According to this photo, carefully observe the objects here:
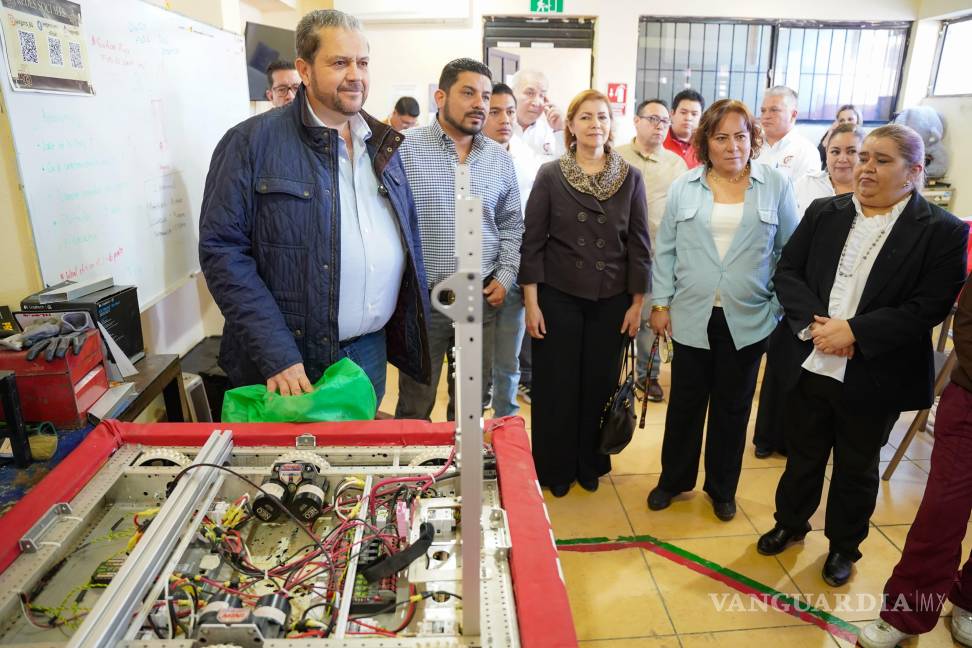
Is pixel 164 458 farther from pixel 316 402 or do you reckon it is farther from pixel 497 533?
pixel 497 533

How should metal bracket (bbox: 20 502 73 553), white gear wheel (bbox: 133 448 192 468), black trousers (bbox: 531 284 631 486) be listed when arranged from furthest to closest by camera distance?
black trousers (bbox: 531 284 631 486)
white gear wheel (bbox: 133 448 192 468)
metal bracket (bbox: 20 502 73 553)

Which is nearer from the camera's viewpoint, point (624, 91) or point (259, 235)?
point (259, 235)

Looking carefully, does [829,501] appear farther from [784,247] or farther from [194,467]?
[194,467]

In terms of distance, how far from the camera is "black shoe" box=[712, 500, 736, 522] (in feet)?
7.72

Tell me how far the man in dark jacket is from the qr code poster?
508 millimetres

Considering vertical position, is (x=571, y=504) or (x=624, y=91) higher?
(x=624, y=91)

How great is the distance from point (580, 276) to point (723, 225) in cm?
52

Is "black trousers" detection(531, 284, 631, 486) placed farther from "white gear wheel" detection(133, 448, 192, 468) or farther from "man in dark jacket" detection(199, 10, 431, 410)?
"white gear wheel" detection(133, 448, 192, 468)

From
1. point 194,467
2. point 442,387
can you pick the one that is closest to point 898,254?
point 194,467

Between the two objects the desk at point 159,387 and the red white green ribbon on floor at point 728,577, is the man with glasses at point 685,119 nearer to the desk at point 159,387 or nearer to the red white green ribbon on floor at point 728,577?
the red white green ribbon on floor at point 728,577

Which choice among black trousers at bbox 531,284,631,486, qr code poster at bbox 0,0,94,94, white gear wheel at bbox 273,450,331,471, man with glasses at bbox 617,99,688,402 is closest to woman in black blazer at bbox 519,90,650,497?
black trousers at bbox 531,284,631,486

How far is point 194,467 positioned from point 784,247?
1.85m

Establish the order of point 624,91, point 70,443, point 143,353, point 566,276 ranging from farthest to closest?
point 624,91
point 566,276
point 143,353
point 70,443

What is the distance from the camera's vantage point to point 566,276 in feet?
7.47
